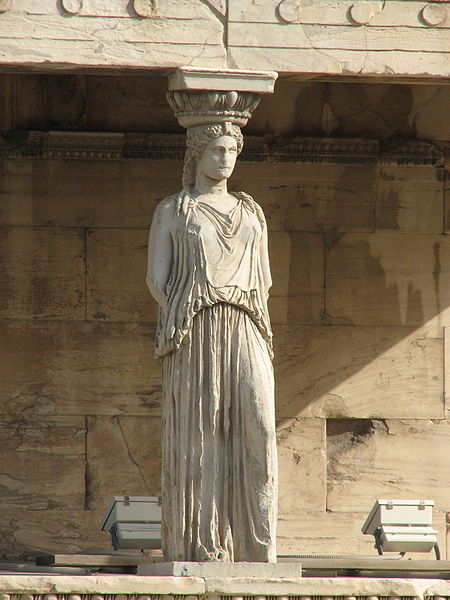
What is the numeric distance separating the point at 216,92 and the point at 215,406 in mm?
2147

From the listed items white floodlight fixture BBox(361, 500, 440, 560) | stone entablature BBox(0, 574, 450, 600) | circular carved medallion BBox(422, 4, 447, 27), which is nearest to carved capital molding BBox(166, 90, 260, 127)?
circular carved medallion BBox(422, 4, 447, 27)

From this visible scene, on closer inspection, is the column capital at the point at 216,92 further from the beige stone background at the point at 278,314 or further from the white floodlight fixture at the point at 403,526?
the white floodlight fixture at the point at 403,526

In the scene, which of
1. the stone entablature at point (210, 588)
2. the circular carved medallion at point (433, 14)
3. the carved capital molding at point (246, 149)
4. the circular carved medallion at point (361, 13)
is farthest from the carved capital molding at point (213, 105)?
the stone entablature at point (210, 588)

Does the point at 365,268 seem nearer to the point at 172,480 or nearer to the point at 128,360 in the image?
the point at 128,360

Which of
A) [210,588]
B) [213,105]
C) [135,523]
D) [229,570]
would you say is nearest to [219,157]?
[213,105]

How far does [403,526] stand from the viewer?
16.8 metres

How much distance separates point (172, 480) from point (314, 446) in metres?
3.37

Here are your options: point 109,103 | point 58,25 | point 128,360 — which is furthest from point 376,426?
point 58,25

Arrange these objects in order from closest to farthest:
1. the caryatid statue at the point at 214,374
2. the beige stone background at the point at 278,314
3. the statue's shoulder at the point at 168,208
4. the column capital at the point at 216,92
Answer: the caryatid statue at the point at 214,374 → the column capital at the point at 216,92 → the statue's shoulder at the point at 168,208 → the beige stone background at the point at 278,314

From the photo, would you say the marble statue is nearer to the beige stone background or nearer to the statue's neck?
the statue's neck

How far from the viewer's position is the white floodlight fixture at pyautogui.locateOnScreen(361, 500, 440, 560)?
16.7 meters

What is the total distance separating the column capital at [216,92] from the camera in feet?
48.6

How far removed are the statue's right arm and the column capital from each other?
687 millimetres

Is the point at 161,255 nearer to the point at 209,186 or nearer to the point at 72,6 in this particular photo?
the point at 209,186
